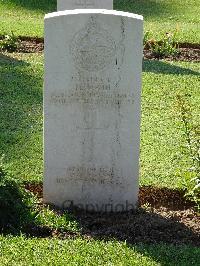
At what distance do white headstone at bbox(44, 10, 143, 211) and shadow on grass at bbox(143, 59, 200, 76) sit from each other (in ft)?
18.2

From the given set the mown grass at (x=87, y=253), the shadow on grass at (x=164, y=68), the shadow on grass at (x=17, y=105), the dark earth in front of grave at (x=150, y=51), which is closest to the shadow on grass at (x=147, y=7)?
the dark earth in front of grave at (x=150, y=51)

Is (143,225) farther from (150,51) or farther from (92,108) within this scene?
(150,51)

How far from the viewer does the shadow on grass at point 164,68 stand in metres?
11.3

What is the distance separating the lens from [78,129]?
5.84 m

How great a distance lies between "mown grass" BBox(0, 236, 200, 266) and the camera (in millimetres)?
4927

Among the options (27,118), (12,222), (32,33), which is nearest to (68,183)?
(12,222)

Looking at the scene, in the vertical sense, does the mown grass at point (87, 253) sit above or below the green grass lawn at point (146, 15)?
below

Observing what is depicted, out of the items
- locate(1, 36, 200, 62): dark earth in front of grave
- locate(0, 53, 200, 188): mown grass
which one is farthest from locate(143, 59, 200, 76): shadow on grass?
locate(1, 36, 200, 62): dark earth in front of grave

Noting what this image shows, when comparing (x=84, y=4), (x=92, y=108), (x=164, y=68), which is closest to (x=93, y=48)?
(x=92, y=108)

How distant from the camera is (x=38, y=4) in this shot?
1847 cm

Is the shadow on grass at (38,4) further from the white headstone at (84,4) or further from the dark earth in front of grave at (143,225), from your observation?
the dark earth in front of grave at (143,225)

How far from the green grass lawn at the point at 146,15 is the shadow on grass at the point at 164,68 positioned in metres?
2.08

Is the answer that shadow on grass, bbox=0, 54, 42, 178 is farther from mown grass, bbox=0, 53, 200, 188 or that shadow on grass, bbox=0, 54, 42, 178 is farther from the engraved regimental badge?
the engraved regimental badge

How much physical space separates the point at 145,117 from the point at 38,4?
33.8 feet
